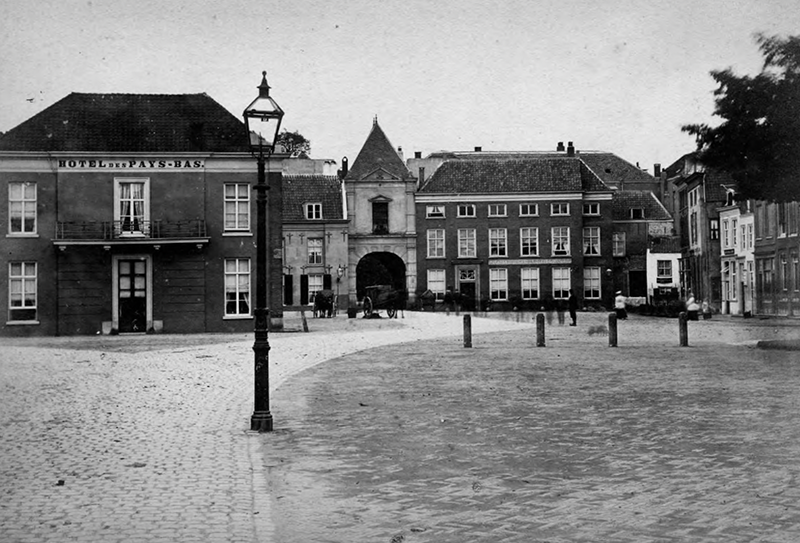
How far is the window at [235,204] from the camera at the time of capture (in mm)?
34562

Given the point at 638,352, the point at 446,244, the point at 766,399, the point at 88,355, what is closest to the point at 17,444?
the point at 766,399

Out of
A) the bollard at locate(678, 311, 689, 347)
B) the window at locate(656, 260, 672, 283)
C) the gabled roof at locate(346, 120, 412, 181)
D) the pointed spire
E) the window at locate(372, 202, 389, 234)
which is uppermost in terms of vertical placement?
the gabled roof at locate(346, 120, 412, 181)

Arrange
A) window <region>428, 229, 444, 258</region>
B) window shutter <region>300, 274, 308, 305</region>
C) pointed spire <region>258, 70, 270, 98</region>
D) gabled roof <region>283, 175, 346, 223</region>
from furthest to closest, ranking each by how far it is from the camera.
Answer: window <region>428, 229, 444, 258</region> → gabled roof <region>283, 175, 346, 223</region> → window shutter <region>300, 274, 308, 305</region> → pointed spire <region>258, 70, 270, 98</region>

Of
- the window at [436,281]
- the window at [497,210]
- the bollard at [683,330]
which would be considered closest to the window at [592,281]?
the window at [497,210]

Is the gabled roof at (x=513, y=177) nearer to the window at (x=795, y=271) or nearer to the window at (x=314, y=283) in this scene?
the window at (x=314, y=283)

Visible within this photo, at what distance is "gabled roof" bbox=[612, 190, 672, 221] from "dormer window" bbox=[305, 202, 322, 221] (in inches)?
907

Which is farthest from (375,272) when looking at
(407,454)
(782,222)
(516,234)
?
(407,454)

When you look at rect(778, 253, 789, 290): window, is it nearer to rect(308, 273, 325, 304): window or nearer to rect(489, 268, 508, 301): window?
rect(489, 268, 508, 301): window

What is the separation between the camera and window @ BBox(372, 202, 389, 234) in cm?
6812

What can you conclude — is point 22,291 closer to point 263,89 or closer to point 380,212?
point 263,89

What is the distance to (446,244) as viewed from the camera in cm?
6694

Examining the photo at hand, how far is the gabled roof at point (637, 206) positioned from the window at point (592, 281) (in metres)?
6.51

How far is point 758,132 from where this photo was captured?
1733 centimetres

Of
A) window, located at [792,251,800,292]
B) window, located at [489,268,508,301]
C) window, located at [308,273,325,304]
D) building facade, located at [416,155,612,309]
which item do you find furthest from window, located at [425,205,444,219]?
window, located at [792,251,800,292]
